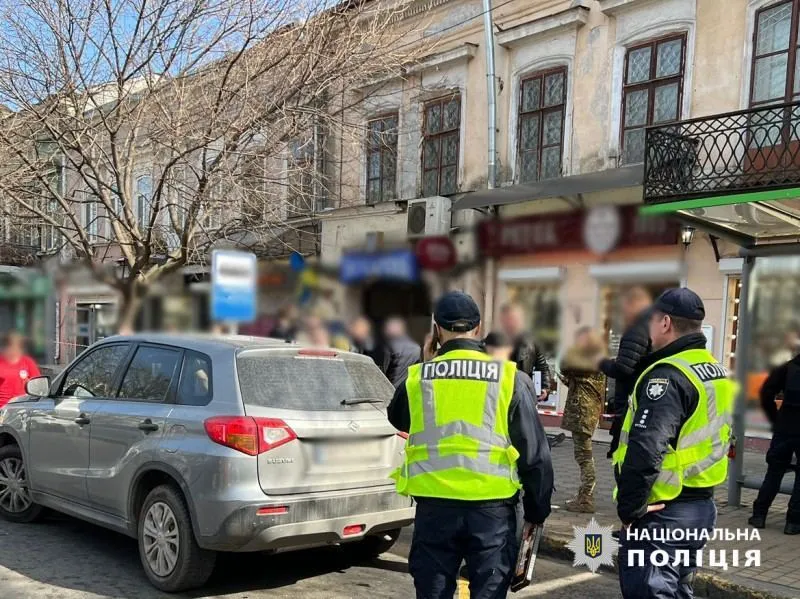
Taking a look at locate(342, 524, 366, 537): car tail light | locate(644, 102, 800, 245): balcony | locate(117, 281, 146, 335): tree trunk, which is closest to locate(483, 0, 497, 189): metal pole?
locate(644, 102, 800, 245): balcony

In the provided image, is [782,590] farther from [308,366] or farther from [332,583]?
[308,366]

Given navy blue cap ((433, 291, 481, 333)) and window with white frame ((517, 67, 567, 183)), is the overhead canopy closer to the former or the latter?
navy blue cap ((433, 291, 481, 333))

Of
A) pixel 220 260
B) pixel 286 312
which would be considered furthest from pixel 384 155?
pixel 220 260

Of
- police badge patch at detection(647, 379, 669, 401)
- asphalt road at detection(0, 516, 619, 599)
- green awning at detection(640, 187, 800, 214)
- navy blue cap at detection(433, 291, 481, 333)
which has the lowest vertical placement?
asphalt road at detection(0, 516, 619, 599)

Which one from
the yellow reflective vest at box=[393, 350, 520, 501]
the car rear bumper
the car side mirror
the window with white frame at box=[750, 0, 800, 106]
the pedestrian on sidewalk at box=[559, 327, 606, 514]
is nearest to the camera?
the yellow reflective vest at box=[393, 350, 520, 501]

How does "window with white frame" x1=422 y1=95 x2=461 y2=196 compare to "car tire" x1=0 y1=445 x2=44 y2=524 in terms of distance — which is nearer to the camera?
"car tire" x1=0 y1=445 x2=44 y2=524

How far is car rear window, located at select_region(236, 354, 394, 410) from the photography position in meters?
4.28

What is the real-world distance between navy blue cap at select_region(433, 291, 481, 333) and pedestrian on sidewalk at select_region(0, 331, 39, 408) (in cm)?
556

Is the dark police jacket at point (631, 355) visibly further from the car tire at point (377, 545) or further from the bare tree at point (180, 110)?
the bare tree at point (180, 110)

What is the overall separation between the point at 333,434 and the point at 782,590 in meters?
2.82

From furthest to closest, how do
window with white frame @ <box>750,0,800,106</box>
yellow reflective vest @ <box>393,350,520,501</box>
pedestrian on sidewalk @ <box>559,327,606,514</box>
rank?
window with white frame @ <box>750,0,800,106</box>
pedestrian on sidewalk @ <box>559,327,606,514</box>
yellow reflective vest @ <box>393,350,520,501</box>

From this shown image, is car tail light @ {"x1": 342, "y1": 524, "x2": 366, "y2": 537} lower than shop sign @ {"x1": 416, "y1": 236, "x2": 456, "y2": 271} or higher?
Answer: lower

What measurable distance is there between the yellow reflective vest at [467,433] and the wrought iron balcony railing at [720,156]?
6704mm

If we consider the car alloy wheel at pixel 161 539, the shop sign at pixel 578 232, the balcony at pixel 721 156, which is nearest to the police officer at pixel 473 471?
the car alloy wheel at pixel 161 539
